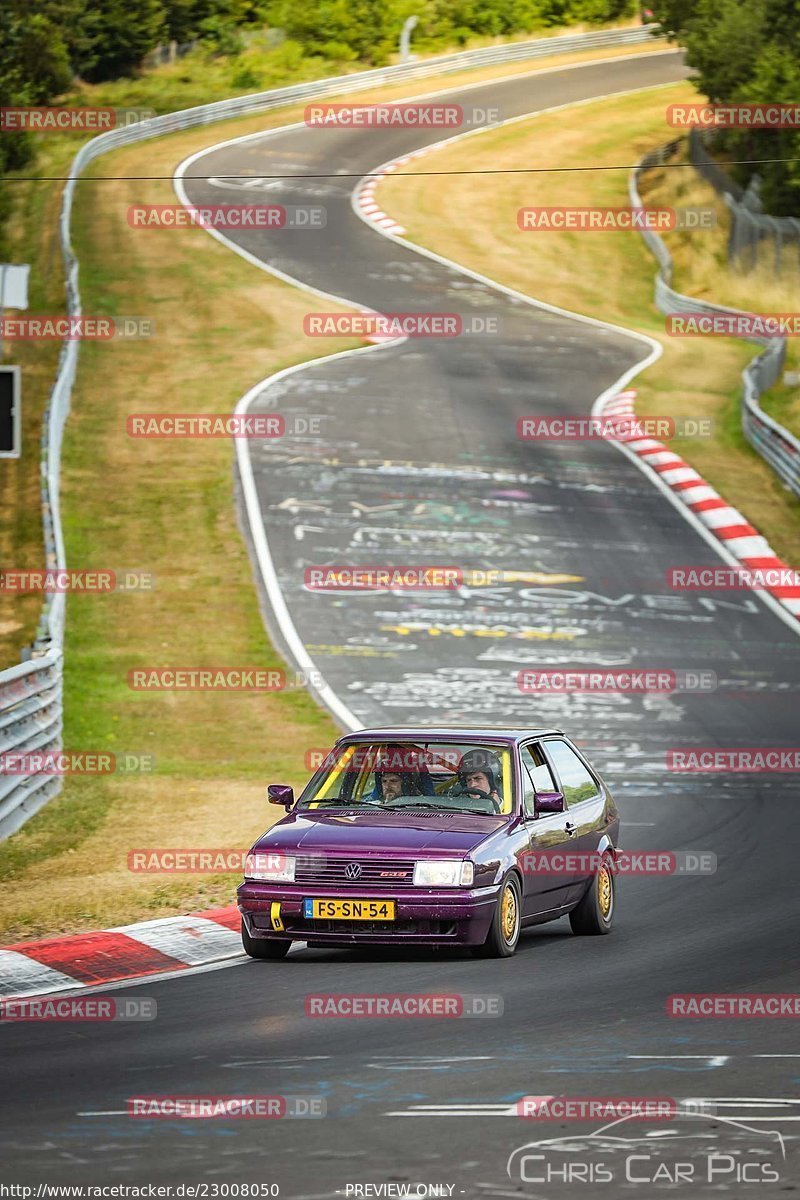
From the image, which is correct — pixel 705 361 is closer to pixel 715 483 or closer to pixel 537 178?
pixel 715 483

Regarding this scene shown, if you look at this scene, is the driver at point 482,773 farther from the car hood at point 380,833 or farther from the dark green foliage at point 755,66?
the dark green foliage at point 755,66

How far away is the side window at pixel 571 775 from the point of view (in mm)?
12273

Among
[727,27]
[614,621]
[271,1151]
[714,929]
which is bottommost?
[614,621]

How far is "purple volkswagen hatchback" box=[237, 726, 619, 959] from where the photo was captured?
1039 centimetres

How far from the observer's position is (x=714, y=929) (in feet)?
38.4

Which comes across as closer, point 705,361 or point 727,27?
point 705,361

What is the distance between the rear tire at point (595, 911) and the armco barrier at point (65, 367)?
510 cm

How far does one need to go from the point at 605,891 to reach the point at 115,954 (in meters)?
3.23

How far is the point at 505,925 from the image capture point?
10.7 meters

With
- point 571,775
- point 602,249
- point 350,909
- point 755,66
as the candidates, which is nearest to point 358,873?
point 350,909

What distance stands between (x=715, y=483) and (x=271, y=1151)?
86.8ft

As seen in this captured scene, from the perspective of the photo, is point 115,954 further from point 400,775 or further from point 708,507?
point 708,507

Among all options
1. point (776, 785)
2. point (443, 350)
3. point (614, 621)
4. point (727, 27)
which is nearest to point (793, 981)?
point (776, 785)

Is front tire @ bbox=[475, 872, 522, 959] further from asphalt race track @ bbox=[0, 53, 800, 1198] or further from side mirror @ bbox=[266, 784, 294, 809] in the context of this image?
side mirror @ bbox=[266, 784, 294, 809]
